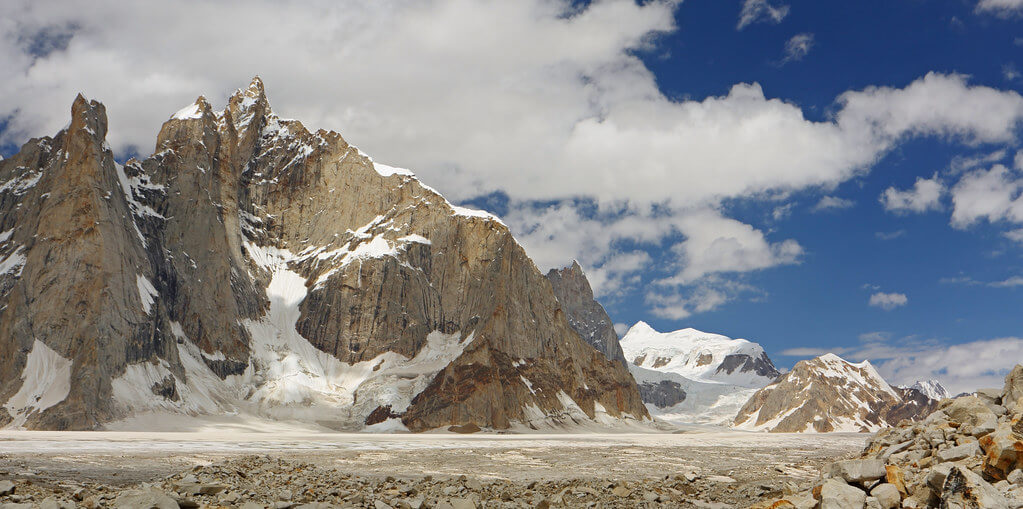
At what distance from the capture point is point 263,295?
17475 cm

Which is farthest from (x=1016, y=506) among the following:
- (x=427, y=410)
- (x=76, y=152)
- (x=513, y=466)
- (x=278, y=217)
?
(x=278, y=217)

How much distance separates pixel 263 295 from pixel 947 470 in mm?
173249

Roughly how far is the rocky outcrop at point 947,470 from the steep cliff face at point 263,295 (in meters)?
113

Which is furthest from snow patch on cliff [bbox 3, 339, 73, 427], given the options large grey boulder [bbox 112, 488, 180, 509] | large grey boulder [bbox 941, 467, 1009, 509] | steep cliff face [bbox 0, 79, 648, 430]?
large grey boulder [bbox 941, 467, 1009, 509]

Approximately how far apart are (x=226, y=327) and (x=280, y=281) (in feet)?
95.3

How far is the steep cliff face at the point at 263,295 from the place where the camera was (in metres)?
120

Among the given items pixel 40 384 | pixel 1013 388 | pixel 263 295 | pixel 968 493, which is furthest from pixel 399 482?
pixel 263 295

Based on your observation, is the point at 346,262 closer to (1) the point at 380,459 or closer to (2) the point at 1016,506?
(1) the point at 380,459

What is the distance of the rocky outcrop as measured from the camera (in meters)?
14.0

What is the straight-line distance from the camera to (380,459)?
5544cm

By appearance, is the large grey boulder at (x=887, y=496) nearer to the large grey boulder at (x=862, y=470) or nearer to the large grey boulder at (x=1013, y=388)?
the large grey boulder at (x=862, y=470)

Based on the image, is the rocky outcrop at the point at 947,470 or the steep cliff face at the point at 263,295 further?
the steep cliff face at the point at 263,295

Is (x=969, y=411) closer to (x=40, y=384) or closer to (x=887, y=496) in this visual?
(x=887, y=496)

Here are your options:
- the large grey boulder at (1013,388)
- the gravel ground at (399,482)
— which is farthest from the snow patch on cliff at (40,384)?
the large grey boulder at (1013,388)
